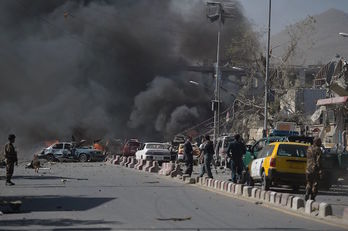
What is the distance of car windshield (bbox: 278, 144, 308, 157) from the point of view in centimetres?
1695

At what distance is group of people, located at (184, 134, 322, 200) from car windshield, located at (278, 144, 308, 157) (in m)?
1.53

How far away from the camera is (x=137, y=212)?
454 inches

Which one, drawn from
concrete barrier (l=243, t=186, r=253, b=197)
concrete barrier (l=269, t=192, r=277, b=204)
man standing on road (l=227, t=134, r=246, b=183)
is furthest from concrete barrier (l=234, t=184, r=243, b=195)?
man standing on road (l=227, t=134, r=246, b=183)

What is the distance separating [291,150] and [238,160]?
6.07 ft

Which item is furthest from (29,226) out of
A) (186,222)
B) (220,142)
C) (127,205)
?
(220,142)

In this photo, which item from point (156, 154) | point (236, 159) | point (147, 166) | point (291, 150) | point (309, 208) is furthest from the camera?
point (156, 154)

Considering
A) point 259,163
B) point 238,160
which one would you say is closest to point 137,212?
point 259,163

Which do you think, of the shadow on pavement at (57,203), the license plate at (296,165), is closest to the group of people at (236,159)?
the license plate at (296,165)

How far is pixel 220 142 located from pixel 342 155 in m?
13.7

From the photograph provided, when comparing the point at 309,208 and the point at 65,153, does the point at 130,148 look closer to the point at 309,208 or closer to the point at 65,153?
the point at 65,153

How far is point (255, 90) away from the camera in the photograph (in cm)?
5069

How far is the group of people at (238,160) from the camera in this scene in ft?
42.7

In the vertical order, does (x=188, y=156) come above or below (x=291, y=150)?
below

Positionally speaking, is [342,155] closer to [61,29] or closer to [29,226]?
[29,226]
